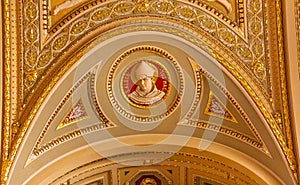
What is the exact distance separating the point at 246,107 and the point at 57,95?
2.25m

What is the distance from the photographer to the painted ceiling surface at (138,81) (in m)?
9.19

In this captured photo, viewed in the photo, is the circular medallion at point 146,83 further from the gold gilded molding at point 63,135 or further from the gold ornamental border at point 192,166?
the gold ornamental border at point 192,166

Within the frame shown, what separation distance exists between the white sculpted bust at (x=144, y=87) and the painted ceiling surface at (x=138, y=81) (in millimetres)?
15

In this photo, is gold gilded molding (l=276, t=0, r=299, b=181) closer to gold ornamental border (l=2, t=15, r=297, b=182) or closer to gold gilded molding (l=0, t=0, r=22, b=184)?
gold ornamental border (l=2, t=15, r=297, b=182)

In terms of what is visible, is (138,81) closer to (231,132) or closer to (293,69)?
(231,132)

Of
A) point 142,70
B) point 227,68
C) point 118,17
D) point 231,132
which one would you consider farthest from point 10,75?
point 231,132

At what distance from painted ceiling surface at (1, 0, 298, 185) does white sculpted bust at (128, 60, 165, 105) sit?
0.01 m

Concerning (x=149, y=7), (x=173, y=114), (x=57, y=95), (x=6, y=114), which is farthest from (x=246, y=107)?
(x=6, y=114)

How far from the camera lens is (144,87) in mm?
9469

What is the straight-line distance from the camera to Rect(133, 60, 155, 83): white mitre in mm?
9422

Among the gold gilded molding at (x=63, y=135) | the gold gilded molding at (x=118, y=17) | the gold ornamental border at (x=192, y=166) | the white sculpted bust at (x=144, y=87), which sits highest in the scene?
the gold gilded molding at (x=118, y=17)

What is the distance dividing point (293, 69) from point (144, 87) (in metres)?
1.79

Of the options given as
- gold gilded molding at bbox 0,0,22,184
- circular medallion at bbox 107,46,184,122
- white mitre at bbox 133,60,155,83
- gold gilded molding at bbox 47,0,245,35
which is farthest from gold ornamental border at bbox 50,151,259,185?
gold gilded molding at bbox 47,0,245,35

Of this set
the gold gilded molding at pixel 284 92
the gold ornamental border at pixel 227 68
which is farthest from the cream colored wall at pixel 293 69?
the gold ornamental border at pixel 227 68
